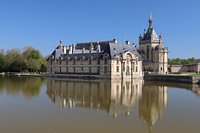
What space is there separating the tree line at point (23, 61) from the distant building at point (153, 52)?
2518 centimetres

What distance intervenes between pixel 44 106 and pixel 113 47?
99.3ft

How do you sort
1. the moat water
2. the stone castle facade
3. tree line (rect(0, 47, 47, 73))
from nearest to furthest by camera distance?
the moat water < the stone castle facade < tree line (rect(0, 47, 47, 73))

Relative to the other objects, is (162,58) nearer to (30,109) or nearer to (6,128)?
(30,109)

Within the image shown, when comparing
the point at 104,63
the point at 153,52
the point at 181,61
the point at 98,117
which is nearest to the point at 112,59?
the point at 104,63

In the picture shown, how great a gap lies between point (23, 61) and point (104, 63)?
30.1 metres

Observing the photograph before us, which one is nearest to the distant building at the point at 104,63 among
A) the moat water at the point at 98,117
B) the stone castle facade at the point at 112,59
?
the stone castle facade at the point at 112,59

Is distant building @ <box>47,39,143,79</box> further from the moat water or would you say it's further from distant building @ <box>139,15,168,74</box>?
the moat water

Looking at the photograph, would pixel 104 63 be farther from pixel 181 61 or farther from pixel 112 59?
pixel 181 61

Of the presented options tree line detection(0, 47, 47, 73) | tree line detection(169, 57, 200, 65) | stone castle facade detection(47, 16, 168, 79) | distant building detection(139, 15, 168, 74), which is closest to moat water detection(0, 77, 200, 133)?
stone castle facade detection(47, 16, 168, 79)

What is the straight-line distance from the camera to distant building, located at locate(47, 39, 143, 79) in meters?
46.2

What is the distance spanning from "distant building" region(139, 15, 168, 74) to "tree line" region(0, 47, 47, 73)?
25.2 meters

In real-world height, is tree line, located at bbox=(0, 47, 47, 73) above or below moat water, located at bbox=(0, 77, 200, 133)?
above

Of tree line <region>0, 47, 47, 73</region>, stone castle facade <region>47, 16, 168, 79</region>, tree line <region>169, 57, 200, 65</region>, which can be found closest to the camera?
stone castle facade <region>47, 16, 168, 79</region>

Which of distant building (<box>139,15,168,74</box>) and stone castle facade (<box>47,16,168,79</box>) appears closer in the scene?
stone castle facade (<box>47,16,168,79</box>)
